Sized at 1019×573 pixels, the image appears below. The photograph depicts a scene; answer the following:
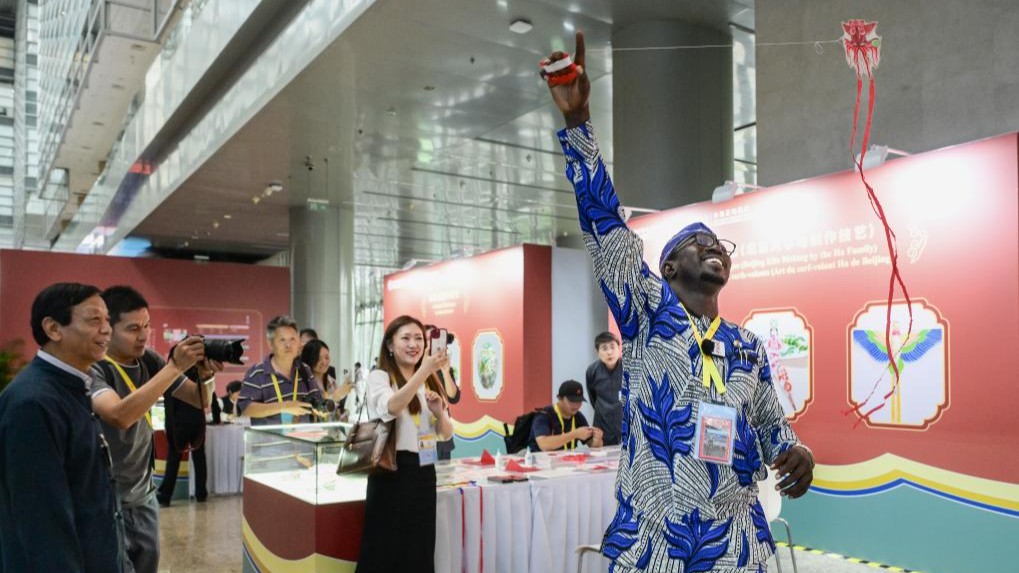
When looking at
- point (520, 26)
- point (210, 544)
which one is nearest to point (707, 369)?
point (210, 544)

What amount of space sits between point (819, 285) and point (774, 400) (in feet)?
12.2

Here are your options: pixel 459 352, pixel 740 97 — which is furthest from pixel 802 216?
pixel 459 352

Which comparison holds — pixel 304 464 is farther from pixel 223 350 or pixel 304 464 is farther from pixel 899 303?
pixel 899 303

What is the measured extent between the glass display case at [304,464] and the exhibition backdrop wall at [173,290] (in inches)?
396

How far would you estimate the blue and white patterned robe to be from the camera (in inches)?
61.1

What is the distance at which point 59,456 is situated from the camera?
6.29 ft

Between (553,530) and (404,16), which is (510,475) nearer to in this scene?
(553,530)

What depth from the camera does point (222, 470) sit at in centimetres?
814

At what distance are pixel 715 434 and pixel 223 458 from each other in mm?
7478

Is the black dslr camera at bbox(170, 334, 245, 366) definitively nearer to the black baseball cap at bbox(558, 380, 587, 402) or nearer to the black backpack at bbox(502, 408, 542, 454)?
the black baseball cap at bbox(558, 380, 587, 402)

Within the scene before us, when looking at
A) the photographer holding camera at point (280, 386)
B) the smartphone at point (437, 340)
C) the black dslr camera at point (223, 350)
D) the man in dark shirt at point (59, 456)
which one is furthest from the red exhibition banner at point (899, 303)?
the man in dark shirt at point (59, 456)

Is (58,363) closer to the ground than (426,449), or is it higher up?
higher up

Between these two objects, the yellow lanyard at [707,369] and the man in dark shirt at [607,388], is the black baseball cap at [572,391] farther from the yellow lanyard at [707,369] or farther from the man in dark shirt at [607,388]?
the yellow lanyard at [707,369]

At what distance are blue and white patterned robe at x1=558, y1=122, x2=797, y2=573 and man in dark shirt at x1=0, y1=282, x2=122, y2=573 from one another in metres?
1.26
